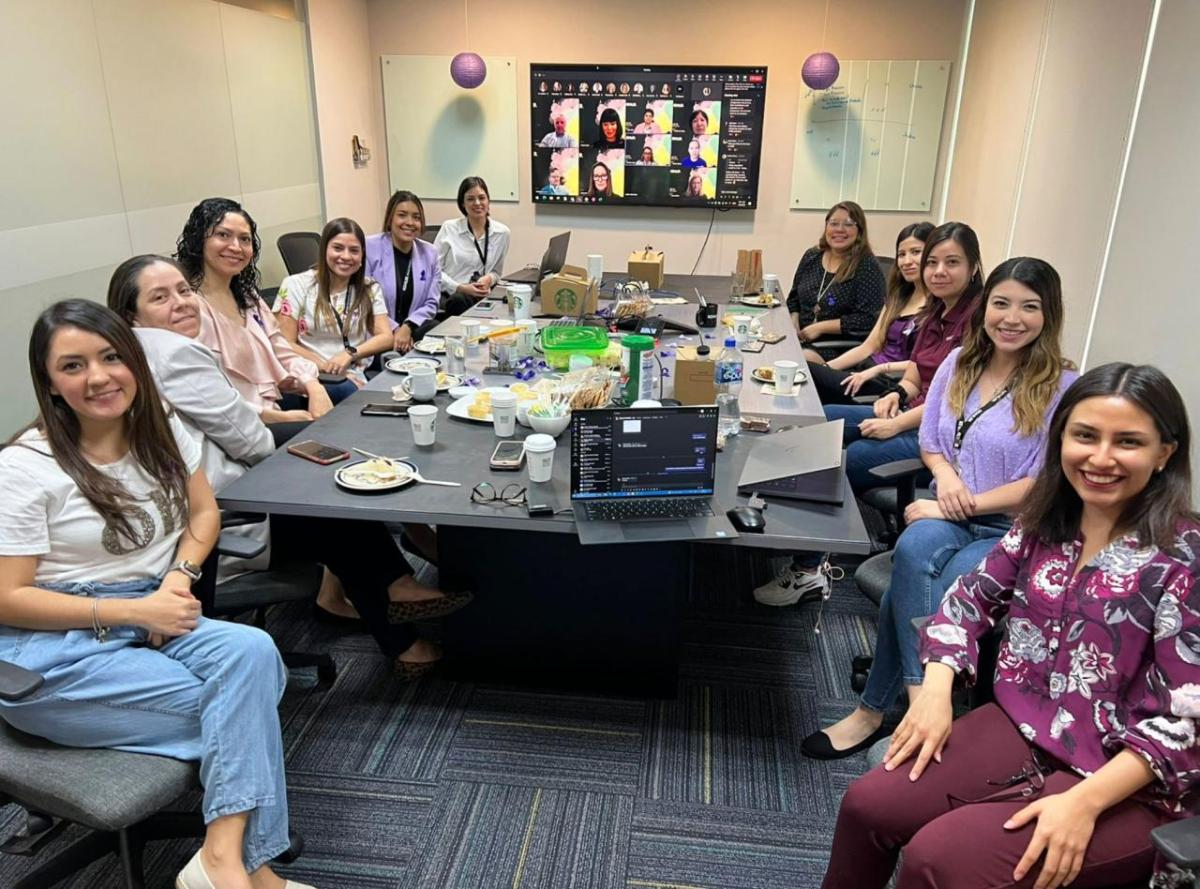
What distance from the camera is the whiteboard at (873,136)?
5.43m

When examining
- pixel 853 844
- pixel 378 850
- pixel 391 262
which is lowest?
pixel 378 850

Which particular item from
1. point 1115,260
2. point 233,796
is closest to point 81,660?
point 233,796

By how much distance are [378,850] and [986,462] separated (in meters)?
1.73

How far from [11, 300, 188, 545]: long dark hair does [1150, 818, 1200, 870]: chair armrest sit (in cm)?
183

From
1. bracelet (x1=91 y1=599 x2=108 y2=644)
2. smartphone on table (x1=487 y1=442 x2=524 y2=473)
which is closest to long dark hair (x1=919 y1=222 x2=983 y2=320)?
smartphone on table (x1=487 y1=442 x2=524 y2=473)

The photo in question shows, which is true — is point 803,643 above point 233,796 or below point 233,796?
below

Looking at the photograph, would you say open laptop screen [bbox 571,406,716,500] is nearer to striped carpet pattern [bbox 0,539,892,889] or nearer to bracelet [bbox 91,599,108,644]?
striped carpet pattern [bbox 0,539,892,889]

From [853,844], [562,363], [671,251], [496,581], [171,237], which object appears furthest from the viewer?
[671,251]

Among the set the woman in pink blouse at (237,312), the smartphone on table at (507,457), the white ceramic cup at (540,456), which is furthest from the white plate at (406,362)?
the white ceramic cup at (540,456)

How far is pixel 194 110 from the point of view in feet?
13.1

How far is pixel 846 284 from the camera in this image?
4109 mm

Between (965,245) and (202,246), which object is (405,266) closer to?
(202,246)

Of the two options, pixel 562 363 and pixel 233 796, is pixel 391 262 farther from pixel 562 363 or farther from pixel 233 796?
pixel 233 796

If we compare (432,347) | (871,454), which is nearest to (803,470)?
(871,454)
